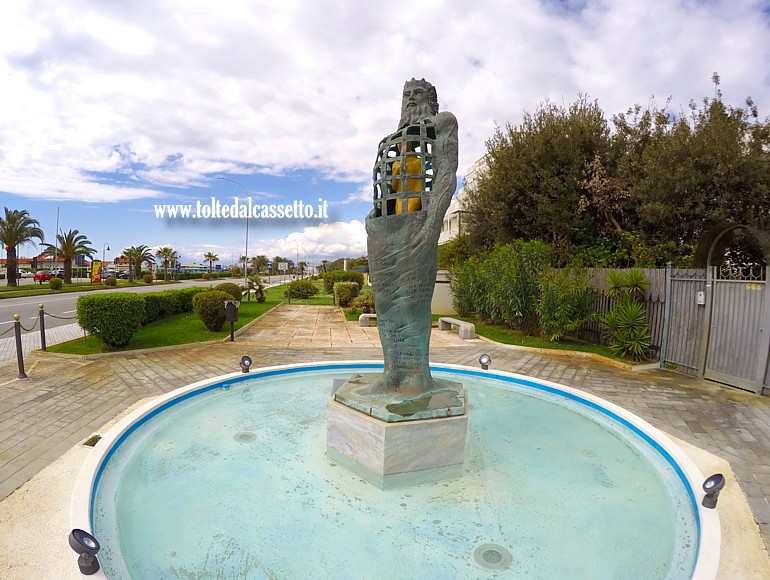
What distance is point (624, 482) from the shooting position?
4.18m

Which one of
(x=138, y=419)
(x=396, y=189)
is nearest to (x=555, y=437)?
(x=396, y=189)

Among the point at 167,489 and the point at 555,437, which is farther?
the point at 555,437

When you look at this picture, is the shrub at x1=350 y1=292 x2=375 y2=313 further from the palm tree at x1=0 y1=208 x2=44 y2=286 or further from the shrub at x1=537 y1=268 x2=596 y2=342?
the palm tree at x1=0 y1=208 x2=44 y2=286

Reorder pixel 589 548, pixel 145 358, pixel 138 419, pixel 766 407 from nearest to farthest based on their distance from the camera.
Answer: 1. pixel 589 548
2. pixel 138 419
3. pixel 766 407
4. pixel 145 358

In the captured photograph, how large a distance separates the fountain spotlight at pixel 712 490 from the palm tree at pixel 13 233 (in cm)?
4804

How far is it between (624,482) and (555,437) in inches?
40.6

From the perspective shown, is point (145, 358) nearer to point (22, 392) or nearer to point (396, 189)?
point (22, 392)

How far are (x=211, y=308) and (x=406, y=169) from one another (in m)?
9.99

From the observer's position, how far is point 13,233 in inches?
1476

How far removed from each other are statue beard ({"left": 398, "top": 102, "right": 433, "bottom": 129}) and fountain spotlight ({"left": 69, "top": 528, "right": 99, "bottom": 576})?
4233mm

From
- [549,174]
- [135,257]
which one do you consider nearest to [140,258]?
[135,257]

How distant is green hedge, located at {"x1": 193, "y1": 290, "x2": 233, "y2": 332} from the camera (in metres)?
12.7

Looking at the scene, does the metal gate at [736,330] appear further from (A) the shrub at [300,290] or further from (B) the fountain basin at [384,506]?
(A) the shrub at [300,290]

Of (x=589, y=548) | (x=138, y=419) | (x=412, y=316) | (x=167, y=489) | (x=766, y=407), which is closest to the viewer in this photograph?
(x=589, y=548)
